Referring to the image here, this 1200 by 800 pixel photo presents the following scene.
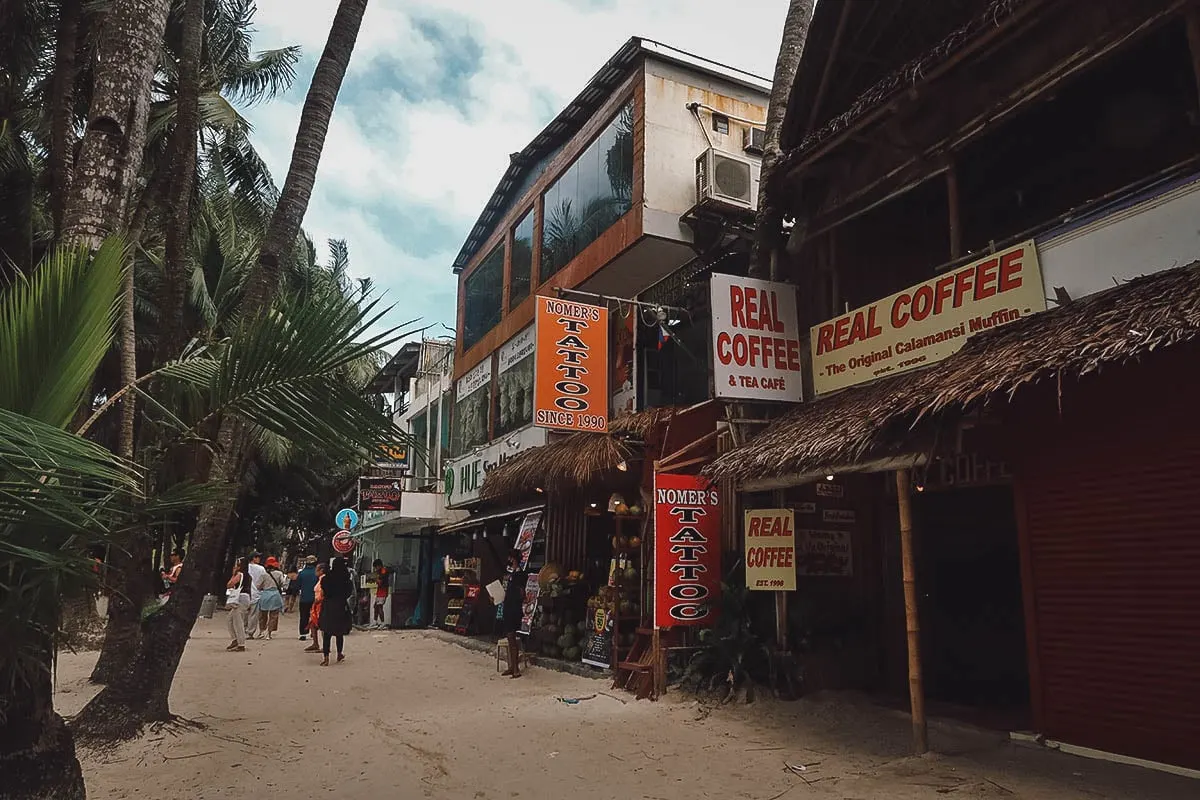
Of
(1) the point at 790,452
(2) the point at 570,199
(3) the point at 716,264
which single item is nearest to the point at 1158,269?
(1) the point at 790,452

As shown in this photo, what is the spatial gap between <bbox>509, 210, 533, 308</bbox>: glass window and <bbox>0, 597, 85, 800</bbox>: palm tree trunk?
1372 cm

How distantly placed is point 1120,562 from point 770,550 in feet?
10.5

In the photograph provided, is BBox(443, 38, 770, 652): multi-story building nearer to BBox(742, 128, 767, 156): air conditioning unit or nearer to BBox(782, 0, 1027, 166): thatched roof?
BBox(742, 128, 767, 156): air conditioning unit

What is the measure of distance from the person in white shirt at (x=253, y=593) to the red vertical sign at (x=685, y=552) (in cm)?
1063

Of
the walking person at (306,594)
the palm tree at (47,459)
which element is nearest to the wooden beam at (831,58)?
the palm tree at (47,459)

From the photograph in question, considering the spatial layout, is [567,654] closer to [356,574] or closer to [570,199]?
[570,199]

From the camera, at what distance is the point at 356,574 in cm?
2909

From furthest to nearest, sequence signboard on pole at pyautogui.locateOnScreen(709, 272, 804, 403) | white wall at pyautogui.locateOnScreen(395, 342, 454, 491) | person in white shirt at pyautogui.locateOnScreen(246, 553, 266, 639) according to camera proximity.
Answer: white wall at pyautogui.locateOnScreen(395, 342, 454, 491), person in white shirt at pyautogui.locateOnScreen(246, 553, 266, 639), signboard on pole at pyautogui.locateOnScreen(709, 272, 804, 403)

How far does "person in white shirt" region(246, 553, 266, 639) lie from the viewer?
1645 cm

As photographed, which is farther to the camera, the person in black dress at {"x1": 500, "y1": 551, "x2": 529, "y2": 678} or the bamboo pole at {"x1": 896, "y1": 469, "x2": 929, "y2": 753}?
the person in black dress at {"x1": 500, "y1": 551, "x2": 529, "y2": 678}

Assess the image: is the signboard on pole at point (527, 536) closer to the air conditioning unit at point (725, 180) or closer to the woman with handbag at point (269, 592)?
the air conditioning unit at point (725, 180)

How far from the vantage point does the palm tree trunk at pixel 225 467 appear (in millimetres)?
7309

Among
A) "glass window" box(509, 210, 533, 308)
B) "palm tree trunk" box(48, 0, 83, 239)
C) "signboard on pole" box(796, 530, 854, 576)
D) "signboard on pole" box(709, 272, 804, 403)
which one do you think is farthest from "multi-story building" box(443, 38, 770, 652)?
"palm tree trunk" box(48, 0, 83, 239)

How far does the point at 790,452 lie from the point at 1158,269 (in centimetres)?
316
